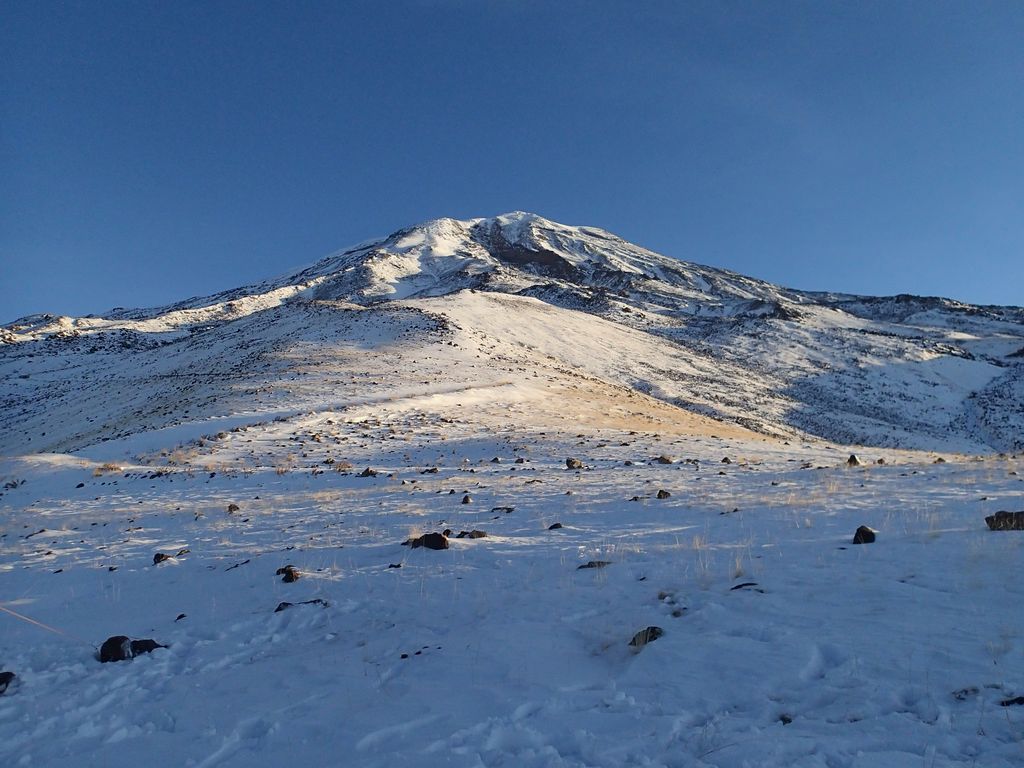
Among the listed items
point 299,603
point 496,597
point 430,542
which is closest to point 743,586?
point 496,597

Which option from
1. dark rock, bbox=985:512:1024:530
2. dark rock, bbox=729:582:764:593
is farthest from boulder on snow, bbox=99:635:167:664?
dark rock, bbox=985:512:1024:530

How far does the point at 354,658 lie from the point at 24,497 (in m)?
16.9

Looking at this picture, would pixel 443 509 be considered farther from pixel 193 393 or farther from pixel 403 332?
pixel 403 332

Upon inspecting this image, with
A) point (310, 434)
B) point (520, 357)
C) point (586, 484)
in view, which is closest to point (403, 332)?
point (520, 357)

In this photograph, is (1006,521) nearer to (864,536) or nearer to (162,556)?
(864,536)

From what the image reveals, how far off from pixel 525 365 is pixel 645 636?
35.5 metres

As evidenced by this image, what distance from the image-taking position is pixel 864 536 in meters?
7.52

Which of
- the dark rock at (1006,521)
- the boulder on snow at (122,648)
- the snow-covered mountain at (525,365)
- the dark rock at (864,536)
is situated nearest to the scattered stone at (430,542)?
the boulder on snow at (122,648)

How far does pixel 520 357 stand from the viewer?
43625 mm

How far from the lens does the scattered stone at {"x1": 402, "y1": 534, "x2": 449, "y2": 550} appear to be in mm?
9070

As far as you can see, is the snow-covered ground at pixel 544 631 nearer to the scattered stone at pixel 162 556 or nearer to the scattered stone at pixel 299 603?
the scattered stone at pixel 299 603

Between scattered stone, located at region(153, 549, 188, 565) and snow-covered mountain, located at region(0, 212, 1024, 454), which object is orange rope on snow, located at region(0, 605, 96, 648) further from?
snow-covered mountain, located at region(0, 212, 1024, 454)

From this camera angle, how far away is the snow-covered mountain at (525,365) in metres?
34.4

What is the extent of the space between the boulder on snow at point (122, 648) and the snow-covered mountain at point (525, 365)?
20.3 m
